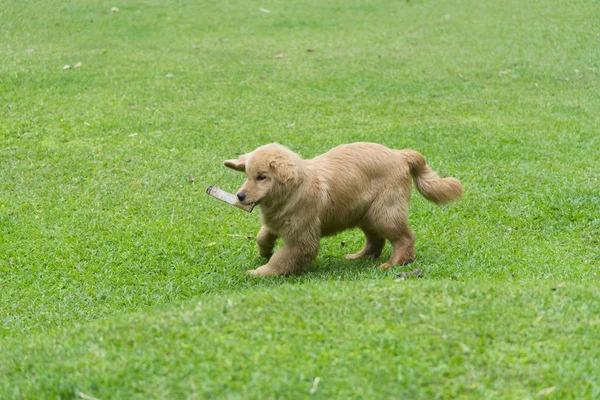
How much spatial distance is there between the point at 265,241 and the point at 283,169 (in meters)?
0.94

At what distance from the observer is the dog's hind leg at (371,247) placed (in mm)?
6289

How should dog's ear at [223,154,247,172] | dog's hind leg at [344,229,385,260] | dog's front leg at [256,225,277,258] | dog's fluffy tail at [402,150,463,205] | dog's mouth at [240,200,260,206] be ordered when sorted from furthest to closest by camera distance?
dog's hind leg at [344,229,385,260], dog's fluffy tail at [402,150,463,205], dog's front leg at [256,225,277,258], dog's ear at [223,154,247,172], dog's mouth at [240,200,260,206]

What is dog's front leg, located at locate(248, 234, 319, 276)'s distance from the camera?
570cm

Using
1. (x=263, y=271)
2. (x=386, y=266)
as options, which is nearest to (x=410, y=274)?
(x=386, y=266)

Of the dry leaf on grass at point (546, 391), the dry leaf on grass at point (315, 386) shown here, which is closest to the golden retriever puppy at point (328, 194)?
the dry leaf on grass at point (315, 386)

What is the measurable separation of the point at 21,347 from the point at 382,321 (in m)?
2.16

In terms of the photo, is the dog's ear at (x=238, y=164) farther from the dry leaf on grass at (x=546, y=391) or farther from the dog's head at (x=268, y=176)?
the dry leaf on grass at (x=546, y=391)

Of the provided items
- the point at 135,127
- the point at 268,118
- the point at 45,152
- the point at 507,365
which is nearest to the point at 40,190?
the point at 45,152

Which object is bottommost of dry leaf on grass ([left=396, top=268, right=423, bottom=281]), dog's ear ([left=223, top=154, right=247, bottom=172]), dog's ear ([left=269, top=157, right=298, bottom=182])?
dry leaf on grass ([left=396, top=268, right=423, bottom=281])

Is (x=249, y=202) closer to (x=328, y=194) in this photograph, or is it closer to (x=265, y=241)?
(x=328, y=194)

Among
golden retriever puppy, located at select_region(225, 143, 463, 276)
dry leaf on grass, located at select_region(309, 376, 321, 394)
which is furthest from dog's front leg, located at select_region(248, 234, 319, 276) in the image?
dry leaf on grass, located at select_region(309, 376, 321, 394)

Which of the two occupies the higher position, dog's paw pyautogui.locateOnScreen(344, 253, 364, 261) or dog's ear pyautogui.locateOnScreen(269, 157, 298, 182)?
dog's ear pyautogui.locateOnScreen(269, 157, 298, 182)

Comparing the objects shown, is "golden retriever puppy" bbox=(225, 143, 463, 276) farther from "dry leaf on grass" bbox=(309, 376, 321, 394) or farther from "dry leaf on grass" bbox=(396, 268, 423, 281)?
"dry leaf on grass" bbox=(309, 376, 321, 394)

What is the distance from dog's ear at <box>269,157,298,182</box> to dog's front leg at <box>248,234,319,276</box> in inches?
20.2
